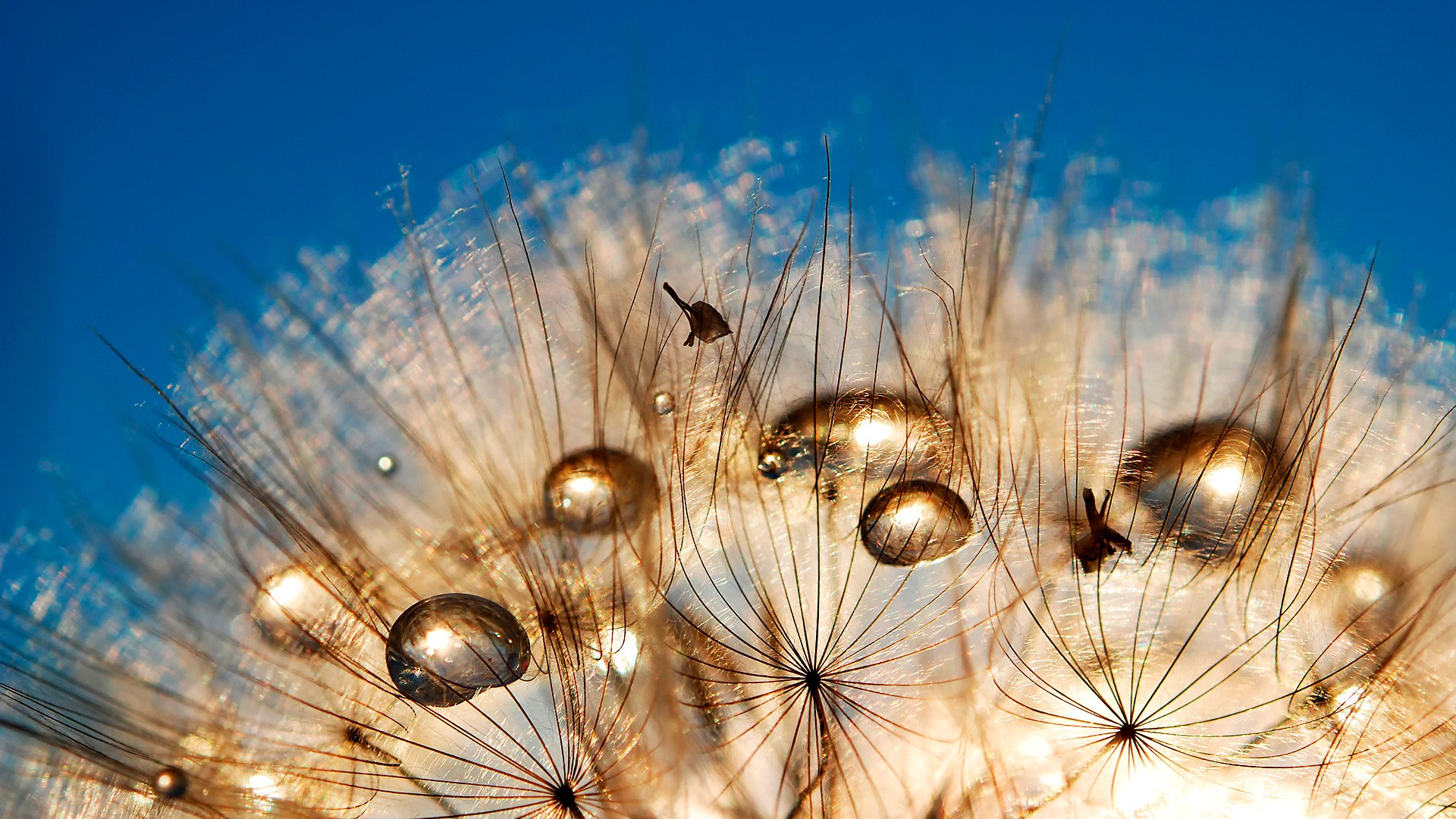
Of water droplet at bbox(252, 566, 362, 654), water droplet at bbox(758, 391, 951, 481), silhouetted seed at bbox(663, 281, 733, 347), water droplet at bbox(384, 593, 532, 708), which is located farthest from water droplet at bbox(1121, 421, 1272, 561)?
water droplet at bbox(252, 566, 362, 654)

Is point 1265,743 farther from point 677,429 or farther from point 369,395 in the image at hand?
point 369,395

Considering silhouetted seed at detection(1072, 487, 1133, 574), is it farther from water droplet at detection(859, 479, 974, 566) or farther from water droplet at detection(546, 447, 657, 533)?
water droplet at detection(546, 447, 657, 533)

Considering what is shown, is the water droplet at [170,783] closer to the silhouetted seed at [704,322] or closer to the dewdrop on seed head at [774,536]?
the dewdrop on seed head at [774,536]

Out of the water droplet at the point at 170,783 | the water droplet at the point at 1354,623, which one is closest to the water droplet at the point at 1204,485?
the water droplet at the point at 1354,623

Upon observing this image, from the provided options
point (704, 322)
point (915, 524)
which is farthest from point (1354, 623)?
point (704, 322)

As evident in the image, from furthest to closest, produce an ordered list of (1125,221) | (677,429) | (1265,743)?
(1125,221) → (677,429) → (1265,743)

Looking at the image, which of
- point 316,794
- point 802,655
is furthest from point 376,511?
point 802,655
